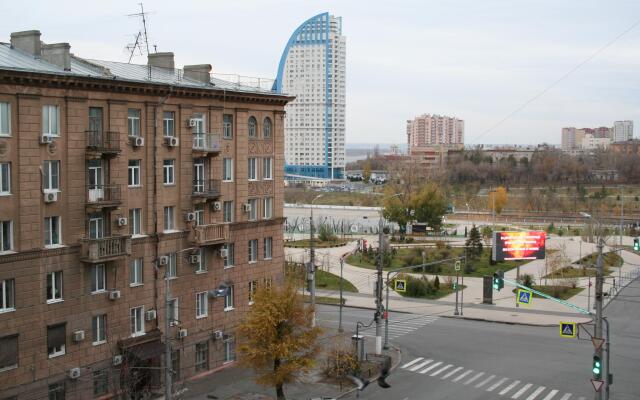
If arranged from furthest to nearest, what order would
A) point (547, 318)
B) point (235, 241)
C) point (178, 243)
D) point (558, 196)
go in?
point (558, 196) → point (547, 318) → point (235, 241) → point (178, 243)

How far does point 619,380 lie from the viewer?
111ft

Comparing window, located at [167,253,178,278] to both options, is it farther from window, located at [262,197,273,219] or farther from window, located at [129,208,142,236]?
window, located at [262,197,273,219]

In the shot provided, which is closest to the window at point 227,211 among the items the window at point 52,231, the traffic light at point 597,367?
the window at point 52,231

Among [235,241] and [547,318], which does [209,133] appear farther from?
[547,318]

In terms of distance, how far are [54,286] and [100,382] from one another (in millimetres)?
4452

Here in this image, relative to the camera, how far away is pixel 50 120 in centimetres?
2653

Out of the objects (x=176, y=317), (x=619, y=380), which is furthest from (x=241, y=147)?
(x=619, y=380)

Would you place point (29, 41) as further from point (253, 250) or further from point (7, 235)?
point (253, 250)

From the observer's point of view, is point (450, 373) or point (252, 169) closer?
point (450, 373)

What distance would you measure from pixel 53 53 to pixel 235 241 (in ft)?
38.2

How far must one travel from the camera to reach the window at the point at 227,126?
3469 cm

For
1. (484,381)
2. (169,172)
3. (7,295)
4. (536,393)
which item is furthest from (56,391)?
(536,393)

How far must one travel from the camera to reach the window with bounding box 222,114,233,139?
34.7 meters

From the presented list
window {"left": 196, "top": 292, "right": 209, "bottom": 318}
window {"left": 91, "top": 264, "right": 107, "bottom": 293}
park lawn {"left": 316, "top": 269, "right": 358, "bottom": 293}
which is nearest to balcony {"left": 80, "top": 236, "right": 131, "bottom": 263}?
window {"left": 91, "top": 264, "right": 107, "bottom": 293}
